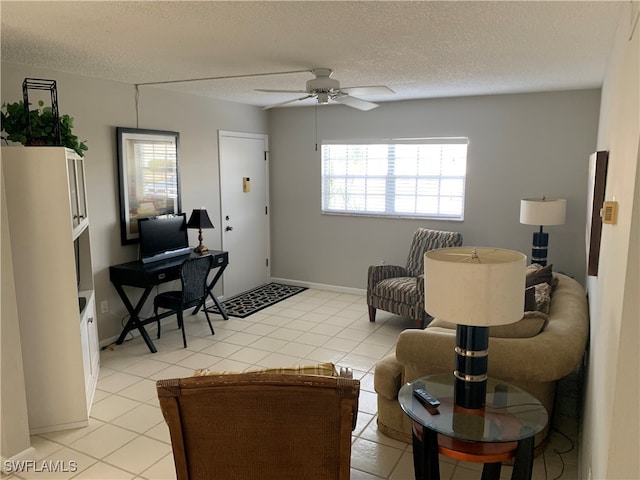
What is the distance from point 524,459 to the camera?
6.59ft

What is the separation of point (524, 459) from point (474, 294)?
2.57 feet

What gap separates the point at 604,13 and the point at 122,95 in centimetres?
382

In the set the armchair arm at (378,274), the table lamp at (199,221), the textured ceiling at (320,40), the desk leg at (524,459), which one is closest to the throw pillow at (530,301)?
the desk leg at (524,459)

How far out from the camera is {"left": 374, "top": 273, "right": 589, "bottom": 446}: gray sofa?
2.47m

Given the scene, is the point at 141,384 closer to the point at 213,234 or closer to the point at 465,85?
the point at 213,234

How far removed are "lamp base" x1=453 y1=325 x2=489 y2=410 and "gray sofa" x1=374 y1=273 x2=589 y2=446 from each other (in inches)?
18.5

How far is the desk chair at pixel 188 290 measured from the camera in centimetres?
435

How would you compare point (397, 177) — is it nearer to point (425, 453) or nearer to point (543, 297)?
point (543, 297)

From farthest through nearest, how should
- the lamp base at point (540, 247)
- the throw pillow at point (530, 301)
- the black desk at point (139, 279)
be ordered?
the lamp base at point (540, 247), the black desk at point (139, 279), the throw pillow at point (530, 301)

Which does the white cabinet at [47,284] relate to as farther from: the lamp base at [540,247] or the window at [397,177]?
the lamp base at [540,247]

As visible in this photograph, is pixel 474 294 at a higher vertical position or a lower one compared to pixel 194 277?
higher

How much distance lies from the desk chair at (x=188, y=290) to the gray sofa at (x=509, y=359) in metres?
2.15

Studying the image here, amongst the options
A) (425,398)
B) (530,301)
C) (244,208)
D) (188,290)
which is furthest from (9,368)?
(244,208)

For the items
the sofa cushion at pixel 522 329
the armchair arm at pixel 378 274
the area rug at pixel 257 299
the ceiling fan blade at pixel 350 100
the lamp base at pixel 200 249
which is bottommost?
the area rug at pixel 257 299
